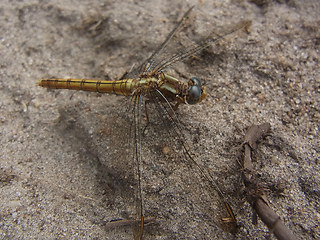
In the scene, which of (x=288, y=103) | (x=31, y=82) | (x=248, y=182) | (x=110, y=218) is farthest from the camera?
(x=31, y=82)

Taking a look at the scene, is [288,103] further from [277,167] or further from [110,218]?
[110,218]

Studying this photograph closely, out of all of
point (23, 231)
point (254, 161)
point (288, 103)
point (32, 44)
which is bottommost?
point (23, 231)

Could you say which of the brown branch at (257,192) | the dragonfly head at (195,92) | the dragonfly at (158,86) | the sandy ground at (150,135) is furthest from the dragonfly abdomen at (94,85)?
the brown branch at (257,192)

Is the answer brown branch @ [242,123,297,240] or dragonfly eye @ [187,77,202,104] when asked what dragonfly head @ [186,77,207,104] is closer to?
dragonfly eye @ [187,77,202,104]

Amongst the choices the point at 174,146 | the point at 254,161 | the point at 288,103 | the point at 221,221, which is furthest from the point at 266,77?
the point at 221,221

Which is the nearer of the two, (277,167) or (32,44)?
(277,167)

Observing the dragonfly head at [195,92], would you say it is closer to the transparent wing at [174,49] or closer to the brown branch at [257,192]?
the transparent wing at [174,49]

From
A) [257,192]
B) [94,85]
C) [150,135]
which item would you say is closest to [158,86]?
[150,135]

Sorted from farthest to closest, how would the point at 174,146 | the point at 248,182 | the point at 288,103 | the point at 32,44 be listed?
1. the point at 32,44
2. the point at 288,103
3. the point at 174,146
4. the point at 248,182
